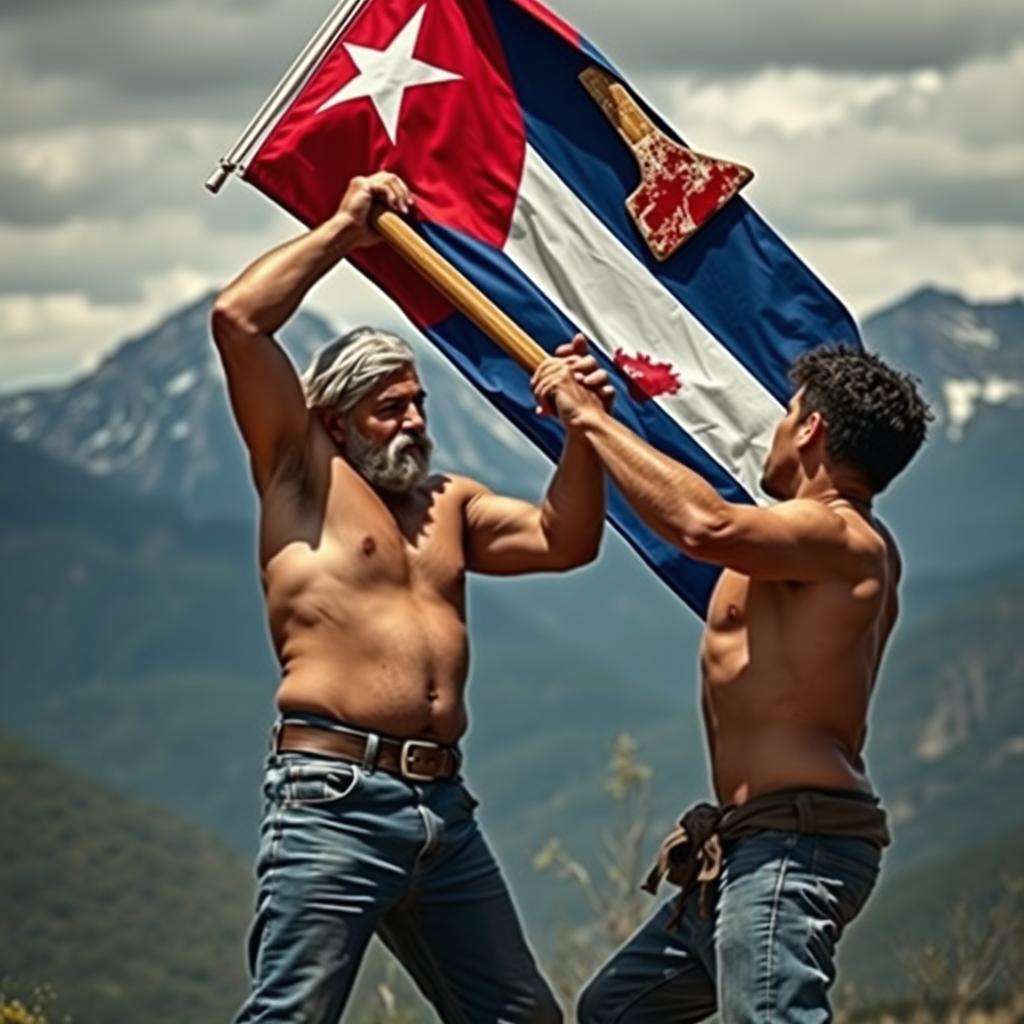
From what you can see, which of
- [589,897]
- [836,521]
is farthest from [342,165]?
[589,897]

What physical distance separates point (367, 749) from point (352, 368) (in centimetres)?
111

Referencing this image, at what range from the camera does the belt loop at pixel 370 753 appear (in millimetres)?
7738

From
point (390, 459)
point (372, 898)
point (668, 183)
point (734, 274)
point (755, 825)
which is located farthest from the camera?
point (668, 183)

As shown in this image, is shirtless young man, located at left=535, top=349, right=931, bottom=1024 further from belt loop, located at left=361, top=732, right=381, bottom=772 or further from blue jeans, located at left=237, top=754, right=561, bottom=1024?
belt loop, located at left=361, top=732, right=381, bottom=772

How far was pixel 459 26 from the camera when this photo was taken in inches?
363

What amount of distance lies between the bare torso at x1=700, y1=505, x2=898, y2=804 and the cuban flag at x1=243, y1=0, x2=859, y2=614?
32.7 inches

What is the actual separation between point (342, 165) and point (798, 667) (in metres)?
2.41

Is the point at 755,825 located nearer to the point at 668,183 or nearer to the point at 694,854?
the point at 694,854

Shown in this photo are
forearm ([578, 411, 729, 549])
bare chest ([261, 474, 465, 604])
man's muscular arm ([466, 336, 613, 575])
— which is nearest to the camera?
forearm ([578, 411, 729, 549])

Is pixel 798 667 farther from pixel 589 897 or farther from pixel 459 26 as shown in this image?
pixel 589 897

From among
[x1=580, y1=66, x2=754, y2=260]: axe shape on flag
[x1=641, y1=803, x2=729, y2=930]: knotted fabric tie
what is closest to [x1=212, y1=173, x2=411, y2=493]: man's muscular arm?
[x1=580, y1=66, x2=754, y2=260]: axe shape on flag

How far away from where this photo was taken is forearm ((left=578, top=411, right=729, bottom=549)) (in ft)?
24.1

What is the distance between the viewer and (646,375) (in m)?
8.82

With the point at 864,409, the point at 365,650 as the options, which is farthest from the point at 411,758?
the point at 864,409
